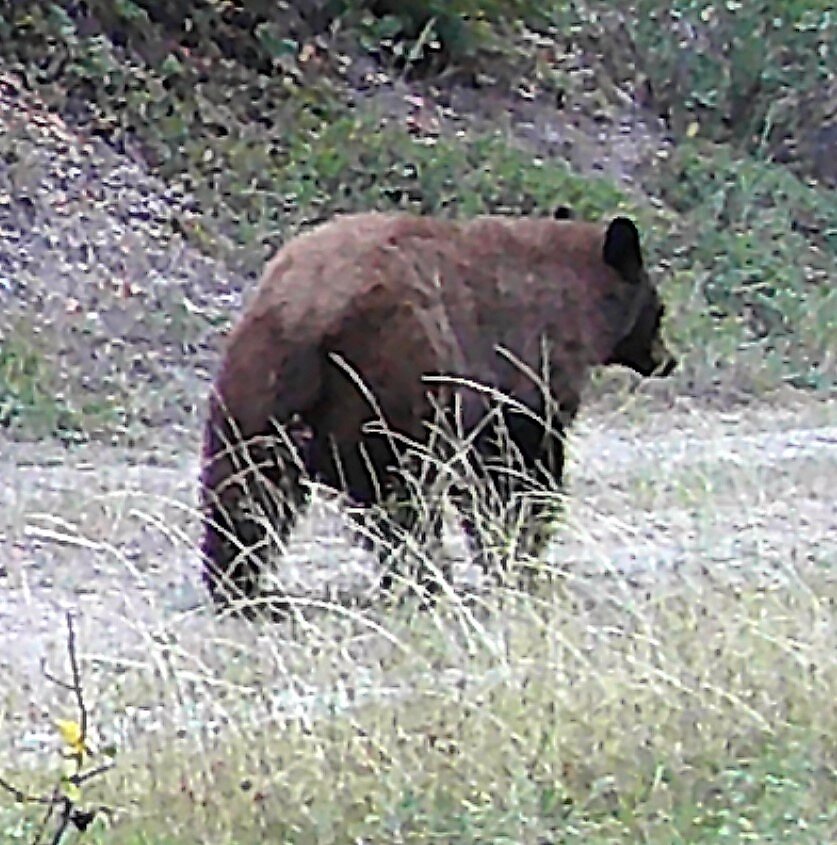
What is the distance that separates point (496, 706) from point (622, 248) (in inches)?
175

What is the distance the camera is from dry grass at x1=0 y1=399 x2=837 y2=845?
5.32 metres

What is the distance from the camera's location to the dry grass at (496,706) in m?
5.32

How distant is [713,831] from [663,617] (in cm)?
186

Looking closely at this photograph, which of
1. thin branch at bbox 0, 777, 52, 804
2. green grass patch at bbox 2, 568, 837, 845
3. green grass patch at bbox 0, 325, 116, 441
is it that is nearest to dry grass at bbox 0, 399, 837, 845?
green grass patch at bbox 2, 568, 837, 845

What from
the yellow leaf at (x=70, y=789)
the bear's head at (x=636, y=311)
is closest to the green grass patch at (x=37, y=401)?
the bear's head at (x=636, y=311)

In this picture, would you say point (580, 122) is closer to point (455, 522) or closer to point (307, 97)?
point (307, 97)

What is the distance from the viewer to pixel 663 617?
694 centimetres

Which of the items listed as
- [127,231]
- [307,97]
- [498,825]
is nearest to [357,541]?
[498,825]

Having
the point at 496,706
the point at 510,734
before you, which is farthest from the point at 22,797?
the point at 496,706

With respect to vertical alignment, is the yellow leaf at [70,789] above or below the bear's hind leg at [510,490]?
above

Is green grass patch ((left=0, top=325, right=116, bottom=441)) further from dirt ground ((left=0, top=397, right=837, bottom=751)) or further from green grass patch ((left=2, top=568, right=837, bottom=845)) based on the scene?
green grass patch ((left=2, top=568, right=837, bottom=845))

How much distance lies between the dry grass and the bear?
39 centimetres

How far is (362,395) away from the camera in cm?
864

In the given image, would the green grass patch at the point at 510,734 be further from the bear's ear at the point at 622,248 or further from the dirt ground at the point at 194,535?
the bear's ear at the point at 622,248
